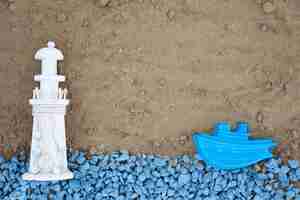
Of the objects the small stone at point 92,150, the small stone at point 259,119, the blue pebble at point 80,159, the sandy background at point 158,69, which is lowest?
the blue pebble at point 80,159

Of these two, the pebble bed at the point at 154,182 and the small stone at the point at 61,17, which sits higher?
the small stone at the point at 61,17

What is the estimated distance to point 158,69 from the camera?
177cm

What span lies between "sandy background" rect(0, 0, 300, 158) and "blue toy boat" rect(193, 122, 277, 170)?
6 centimetres

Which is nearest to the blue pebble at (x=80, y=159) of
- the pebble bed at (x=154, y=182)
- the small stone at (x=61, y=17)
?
the pebble bed at (x=154, y=182)

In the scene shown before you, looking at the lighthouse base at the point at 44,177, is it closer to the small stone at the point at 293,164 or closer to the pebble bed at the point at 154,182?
the pebble bed at the point at 154,182

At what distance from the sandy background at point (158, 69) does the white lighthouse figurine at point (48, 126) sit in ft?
0.40

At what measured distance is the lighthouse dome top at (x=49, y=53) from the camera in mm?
1643

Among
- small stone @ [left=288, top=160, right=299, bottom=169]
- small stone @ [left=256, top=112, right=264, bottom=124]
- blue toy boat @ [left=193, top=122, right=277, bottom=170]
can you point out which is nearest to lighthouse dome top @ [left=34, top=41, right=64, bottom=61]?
blue toy boat @ [left=193, top=122, right=277, bottom=170]

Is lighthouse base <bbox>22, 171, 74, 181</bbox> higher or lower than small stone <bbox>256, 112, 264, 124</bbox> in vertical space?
lower

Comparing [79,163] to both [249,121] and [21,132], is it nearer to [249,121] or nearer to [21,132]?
[21,132]

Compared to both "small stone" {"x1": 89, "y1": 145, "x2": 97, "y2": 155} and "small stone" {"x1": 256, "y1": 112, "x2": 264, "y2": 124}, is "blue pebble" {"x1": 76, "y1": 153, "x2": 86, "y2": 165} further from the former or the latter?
"small stone" {"x1": 256, "y1": 112, "x2": 264, "y2": 124}

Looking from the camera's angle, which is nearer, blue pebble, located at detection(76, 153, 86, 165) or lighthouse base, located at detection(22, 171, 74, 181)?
lighthouse base, located at detection(22, 171, 74, 181)

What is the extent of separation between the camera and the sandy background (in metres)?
1.76

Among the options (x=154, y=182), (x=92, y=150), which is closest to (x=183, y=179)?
(x=154, y=182)
